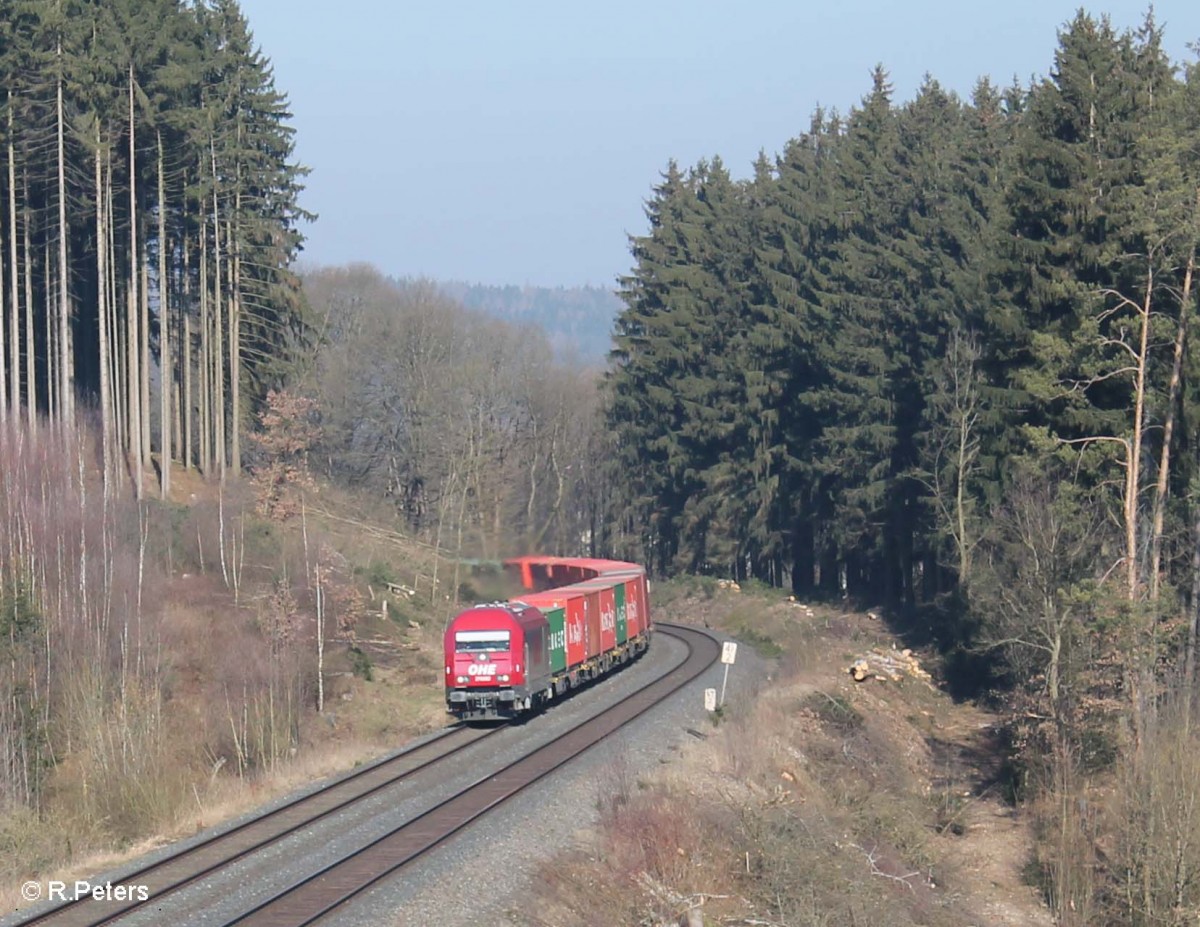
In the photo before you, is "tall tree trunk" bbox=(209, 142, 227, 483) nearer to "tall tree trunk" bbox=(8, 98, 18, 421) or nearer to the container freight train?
"tall tree trunk" bbox=(8, 98, 18, 421)

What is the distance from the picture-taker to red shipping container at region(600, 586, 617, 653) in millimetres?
40562

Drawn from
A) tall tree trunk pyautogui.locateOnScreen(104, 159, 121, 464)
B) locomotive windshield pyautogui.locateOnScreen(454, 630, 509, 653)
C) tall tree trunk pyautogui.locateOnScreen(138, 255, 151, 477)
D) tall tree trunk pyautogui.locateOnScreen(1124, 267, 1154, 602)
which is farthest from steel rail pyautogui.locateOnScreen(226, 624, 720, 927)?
tall tree trunk pyautogui.locateOnScreen(138, 255, 151, 477)

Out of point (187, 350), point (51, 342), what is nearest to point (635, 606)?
point (187, 350)

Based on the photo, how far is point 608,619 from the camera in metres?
41.3

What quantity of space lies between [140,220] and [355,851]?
124ft

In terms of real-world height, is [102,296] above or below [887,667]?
above

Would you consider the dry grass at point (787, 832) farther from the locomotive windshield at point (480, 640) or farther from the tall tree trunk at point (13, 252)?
the tall tree trunk at point (13, 252)

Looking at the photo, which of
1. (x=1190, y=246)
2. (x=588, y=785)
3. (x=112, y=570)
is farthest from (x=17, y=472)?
(x=1190, y=246)

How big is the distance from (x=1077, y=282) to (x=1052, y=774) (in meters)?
11.4

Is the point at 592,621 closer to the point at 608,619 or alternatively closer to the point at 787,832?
the point at 608,619

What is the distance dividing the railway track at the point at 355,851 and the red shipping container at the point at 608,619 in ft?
29.3

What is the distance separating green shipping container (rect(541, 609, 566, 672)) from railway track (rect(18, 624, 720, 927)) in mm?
3681

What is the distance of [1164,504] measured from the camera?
30.4 metres

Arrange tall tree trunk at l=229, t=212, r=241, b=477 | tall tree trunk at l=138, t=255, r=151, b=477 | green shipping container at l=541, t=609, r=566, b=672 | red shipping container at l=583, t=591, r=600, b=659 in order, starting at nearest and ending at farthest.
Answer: green shipping container at l=541, t=609, r=566, b=672, red shipping container at l=583, t=591, r=600, b=659, tall tree trunk at l=138, t=255, r=151, b=477, tall tree trunk at l=229, t=212, r=241, b=477
